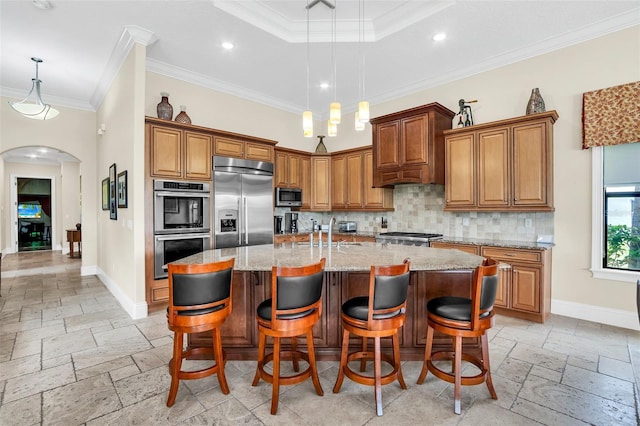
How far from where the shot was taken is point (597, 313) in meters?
3.55

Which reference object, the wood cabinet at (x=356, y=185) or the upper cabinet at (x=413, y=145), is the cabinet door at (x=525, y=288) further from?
the wood cabinet at (x=356, y=185)

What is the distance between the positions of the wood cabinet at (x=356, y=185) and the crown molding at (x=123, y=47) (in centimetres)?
351

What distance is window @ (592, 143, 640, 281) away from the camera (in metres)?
3.41

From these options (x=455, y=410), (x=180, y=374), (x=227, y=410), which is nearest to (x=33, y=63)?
(x=180, y=374)

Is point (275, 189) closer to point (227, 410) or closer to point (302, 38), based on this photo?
point (302, 38)

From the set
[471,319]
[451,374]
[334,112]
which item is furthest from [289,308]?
[334,112]

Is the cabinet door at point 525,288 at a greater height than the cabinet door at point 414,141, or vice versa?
the cabinet door at point 414,141

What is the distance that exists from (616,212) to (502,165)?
4.24ft

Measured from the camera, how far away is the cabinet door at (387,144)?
190 inches

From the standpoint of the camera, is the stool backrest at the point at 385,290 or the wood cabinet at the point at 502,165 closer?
the stool backrest at the point at 385,290

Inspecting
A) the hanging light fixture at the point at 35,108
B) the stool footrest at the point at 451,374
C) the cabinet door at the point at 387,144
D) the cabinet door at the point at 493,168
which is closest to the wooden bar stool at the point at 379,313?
the stool footrest at the point at 451,374

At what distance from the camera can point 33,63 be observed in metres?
4.49

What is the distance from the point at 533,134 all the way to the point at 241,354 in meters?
4.07

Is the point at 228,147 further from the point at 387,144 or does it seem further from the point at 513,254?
the point at 513,254
